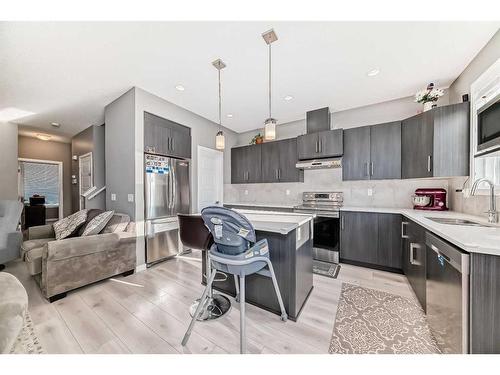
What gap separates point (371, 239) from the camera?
2785mm

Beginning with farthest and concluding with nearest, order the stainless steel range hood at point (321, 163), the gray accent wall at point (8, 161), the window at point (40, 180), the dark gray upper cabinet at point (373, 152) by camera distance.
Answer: the window at point (40, 180)
the gray accent wall at point (8, 161)
the stainless steel range hood at point (321, 163)
the dark gray upper cabinet at point (373, 152)

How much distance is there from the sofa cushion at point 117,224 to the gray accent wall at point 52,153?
4775 mm

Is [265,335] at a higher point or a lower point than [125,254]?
lower

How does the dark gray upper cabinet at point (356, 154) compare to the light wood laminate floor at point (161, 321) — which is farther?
the dark gray upper cabinet at point (356, 154)

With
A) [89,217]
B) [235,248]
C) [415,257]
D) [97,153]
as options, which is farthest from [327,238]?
[97,153]

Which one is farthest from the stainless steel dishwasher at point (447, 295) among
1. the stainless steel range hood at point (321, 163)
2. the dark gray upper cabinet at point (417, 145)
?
the stainless steel range hood at point (321, 163)

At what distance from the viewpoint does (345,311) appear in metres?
1.85

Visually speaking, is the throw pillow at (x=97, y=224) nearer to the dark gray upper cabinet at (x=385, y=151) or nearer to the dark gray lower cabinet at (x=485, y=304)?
the dark gray lower cabinet at (x=485, y=304)

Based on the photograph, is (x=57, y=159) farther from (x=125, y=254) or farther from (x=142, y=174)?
(x=125, y=254)

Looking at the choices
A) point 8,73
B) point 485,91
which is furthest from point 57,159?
point 485,91

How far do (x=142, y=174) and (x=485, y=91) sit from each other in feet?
14.3

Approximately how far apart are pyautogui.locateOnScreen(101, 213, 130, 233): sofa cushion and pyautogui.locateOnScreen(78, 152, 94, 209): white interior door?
2.27 meters

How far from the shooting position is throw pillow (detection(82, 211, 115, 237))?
7.92 feet

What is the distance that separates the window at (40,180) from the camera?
5859mm
